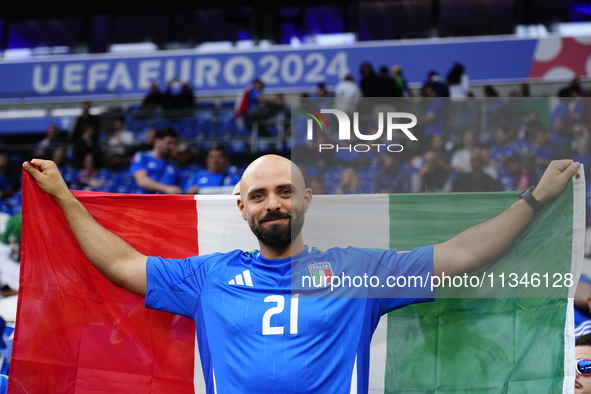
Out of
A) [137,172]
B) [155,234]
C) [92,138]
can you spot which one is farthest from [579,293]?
[92,138]

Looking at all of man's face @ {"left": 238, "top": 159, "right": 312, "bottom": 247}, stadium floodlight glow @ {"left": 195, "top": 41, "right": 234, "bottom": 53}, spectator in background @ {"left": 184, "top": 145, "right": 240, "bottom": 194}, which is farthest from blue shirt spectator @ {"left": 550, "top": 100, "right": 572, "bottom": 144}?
stadium floodlight glow @ {"left": 195, "top": 41, "right": 234, "bottom": 53}

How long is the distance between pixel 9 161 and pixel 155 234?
28.9 ft

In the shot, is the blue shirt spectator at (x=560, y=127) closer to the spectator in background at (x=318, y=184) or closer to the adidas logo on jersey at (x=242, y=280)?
the spectator in background at (x=318, y=184)

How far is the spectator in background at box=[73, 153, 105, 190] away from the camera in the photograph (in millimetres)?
9984

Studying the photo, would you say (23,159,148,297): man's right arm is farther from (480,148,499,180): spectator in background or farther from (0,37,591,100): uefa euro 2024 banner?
(0,37,591,100): uefa euro 2024 banner

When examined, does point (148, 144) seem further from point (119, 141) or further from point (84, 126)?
point (84, 126)

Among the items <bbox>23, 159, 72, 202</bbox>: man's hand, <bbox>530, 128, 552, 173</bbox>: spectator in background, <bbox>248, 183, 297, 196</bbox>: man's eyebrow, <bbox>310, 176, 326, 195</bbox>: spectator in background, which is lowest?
<bbox>248, 183, 297, 196</bbox>: man's eyebrow

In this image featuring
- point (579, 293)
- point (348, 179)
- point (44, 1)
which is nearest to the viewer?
point (579, 293)

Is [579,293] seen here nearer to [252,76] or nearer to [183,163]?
[183,163]

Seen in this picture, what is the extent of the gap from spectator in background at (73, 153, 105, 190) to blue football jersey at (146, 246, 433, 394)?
23.5 ft

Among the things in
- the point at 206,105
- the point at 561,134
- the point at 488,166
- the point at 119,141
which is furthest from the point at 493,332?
the point at 206,105

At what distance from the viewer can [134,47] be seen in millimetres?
16641

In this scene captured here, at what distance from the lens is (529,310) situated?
3.33 m

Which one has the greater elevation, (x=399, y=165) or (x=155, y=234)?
(x=399, y=165)
